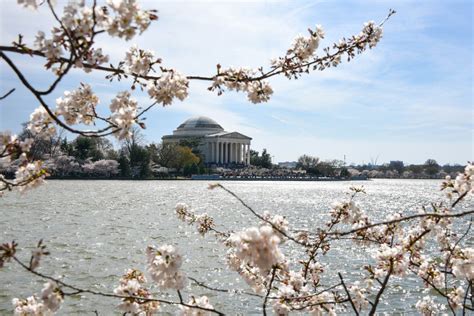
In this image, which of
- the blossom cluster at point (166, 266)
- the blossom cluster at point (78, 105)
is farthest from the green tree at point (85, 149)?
the blossom cluster at point (166, 266)

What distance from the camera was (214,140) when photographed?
401 ft

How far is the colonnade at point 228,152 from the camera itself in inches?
4850

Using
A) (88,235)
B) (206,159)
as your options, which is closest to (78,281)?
(88,235)

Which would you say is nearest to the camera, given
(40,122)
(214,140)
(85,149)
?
(40,122)

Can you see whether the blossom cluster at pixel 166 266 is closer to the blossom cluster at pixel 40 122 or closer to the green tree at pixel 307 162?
the blossom cluster at pixel 40 122

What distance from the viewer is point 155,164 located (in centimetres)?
9300

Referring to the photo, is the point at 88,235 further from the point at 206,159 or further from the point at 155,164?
the point at 206,159

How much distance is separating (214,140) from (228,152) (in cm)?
631

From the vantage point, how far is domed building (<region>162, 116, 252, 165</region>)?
123 metres

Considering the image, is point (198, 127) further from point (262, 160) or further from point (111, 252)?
point (111, 252)

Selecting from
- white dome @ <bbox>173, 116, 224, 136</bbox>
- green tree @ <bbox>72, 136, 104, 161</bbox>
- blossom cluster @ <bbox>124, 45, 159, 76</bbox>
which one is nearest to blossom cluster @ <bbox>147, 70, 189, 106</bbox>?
blossom cluster @ <bbox>124, 45, 159, 76</bbox>

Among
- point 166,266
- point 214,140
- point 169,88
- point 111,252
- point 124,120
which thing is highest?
point 214,140

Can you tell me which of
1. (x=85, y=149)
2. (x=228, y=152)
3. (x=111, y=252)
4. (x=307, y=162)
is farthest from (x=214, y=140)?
(x=111, y=252)

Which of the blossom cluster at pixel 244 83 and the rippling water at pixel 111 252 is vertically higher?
the blossom cluster at pixel 244 83
